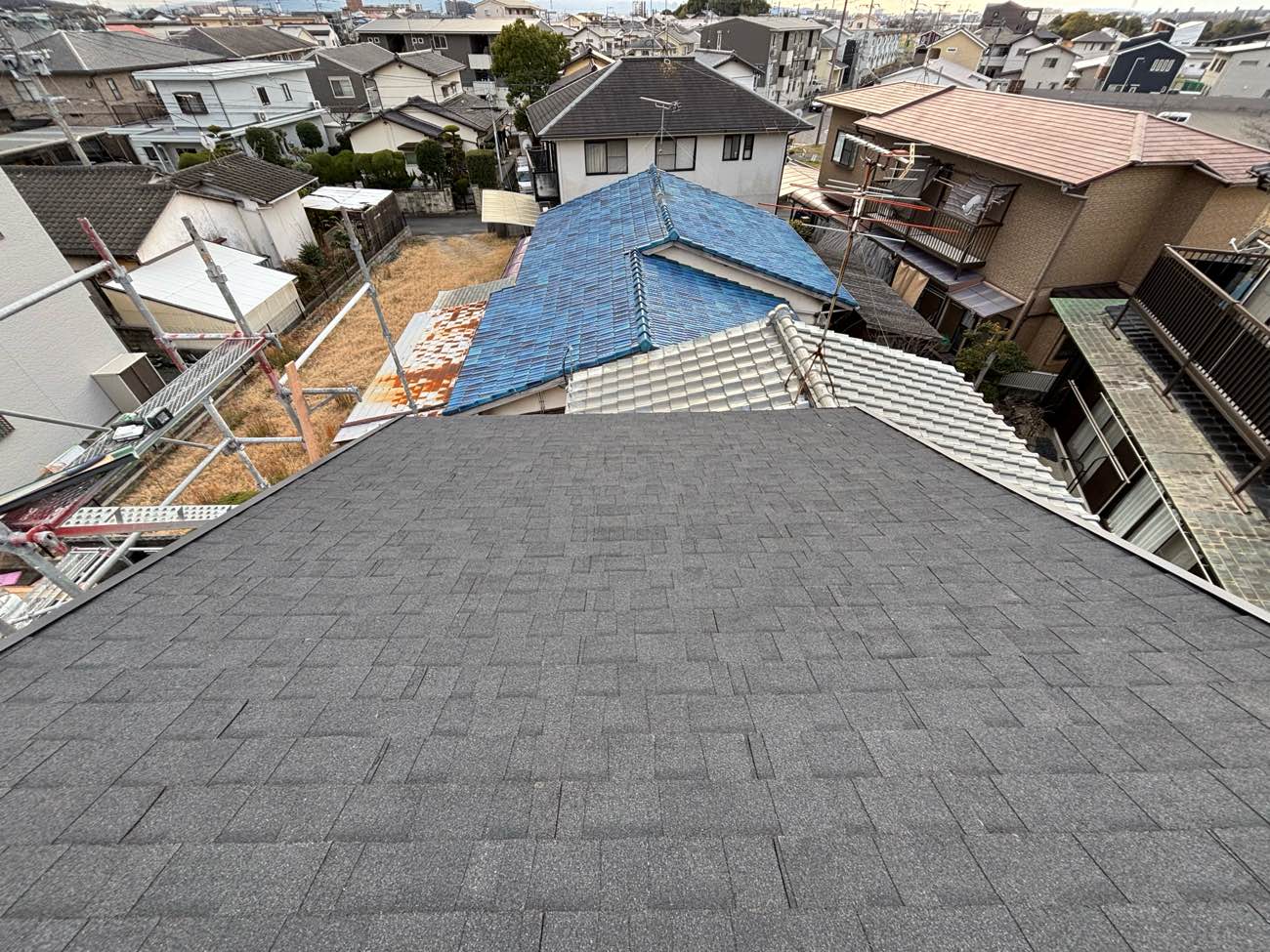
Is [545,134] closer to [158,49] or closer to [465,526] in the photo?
[465,526]

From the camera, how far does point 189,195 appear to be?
20656mm

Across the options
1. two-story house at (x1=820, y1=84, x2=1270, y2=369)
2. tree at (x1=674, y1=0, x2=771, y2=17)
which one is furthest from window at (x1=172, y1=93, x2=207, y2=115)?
tree at (x1=674, y1=0, x2=771, y2=17)

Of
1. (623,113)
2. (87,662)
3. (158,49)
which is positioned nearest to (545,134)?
(623,113)

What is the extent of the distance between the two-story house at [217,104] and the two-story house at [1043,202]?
4051 cm

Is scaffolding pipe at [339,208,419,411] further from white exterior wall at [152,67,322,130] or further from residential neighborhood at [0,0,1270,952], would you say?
white exterior wall at [152,67,322,130]

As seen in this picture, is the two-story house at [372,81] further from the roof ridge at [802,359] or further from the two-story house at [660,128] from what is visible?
the roof ridge at [802,359]

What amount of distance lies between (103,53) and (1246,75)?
91401 millimetres

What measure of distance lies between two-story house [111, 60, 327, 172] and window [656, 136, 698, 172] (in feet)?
93.2

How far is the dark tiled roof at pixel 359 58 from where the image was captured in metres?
46.9

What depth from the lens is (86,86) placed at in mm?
42188

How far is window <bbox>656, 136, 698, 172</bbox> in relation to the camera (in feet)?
80.4

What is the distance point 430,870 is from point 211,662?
216 centimetres

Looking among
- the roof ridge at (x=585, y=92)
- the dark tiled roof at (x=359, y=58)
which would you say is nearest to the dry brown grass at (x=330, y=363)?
the roof ridge at (x=585, y=92)

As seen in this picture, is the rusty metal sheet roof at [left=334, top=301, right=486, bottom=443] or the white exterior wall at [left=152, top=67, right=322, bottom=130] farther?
the white exterior wall at [left=152, top=67, right=322, bottom=130]
